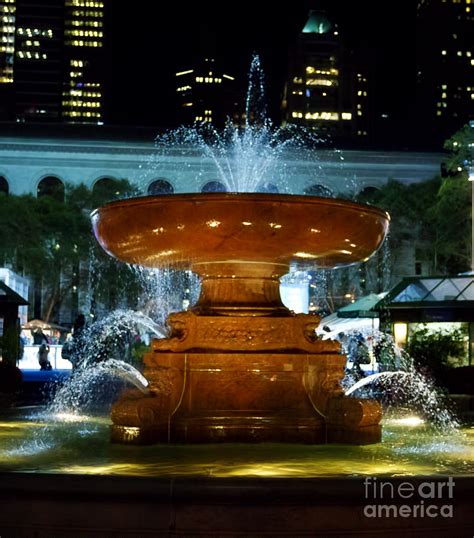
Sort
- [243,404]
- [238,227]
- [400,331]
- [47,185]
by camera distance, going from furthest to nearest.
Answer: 1. [47,185]
2. [400,331]
3. [243,404]
4. [238,227]

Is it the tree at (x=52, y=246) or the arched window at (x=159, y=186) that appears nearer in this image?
the tree at (x=52, y=246)

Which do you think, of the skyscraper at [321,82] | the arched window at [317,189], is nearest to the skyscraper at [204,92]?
the skyscraper at [321,82]

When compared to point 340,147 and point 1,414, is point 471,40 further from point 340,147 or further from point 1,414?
point 1,414

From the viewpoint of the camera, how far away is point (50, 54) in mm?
143625

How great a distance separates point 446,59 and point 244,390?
139437 millimetres

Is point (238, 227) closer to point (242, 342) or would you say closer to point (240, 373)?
point (242, 342)

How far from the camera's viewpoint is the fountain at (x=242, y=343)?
6863mm

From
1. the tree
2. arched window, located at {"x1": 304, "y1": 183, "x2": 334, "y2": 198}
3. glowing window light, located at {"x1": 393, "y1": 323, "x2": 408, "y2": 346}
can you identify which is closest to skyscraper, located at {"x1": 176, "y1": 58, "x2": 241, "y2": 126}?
arched window, located at {"x1": 304, "y1": 183, "x2": 334, "y2": 198}

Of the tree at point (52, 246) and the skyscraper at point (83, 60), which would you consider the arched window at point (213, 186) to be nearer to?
the tree at point (52, 246)

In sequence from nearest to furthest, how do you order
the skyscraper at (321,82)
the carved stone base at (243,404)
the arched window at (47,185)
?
the carved stone base at (243,404) → the arched window at (47,185) → the skyscraper at (321,82)

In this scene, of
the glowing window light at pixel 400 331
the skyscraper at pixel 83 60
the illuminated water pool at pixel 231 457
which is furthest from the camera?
the skyscraper at pixel 83 60

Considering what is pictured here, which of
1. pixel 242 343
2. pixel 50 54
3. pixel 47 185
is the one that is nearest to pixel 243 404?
pixel 242 343

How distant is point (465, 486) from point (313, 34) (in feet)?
377

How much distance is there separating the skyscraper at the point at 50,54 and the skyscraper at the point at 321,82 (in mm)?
43044
